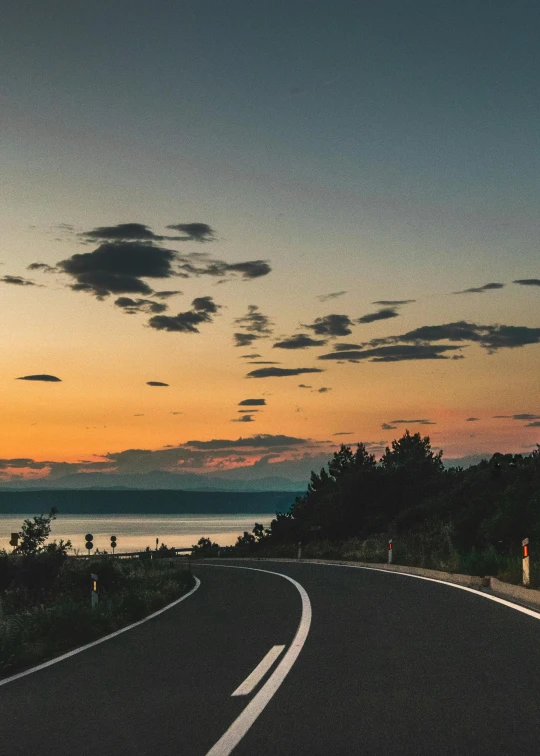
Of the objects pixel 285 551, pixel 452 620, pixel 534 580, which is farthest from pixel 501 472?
pixel 452 620

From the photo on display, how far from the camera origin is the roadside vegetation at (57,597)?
11672 millimetres

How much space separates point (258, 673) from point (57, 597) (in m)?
20.6

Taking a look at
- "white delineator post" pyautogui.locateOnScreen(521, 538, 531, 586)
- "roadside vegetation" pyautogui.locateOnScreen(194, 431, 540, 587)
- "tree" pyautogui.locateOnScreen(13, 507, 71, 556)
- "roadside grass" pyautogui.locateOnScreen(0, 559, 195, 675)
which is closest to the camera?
"roadside grass" pyautogui.locateOnScreen(0, 559, 195, 675)

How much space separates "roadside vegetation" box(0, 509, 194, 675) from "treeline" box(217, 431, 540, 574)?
9.90m

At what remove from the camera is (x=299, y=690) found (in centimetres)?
769

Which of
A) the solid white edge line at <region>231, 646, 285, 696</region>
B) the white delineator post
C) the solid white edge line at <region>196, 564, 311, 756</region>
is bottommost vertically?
the solid white edge line at <region>231, 646, 285, 696</region>

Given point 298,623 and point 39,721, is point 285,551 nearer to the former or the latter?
point 298,623

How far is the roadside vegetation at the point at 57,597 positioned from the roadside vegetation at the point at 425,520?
783cm

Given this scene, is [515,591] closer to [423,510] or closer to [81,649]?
[81,649]

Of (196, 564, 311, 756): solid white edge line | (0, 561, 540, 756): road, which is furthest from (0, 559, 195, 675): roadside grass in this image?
(196, 564, 311, 756): solid white edge line

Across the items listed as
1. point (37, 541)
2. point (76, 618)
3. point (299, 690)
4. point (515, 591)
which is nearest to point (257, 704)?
point (299, 690)

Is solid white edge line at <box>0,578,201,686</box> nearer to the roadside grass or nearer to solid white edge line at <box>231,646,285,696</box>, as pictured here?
the roadside grass

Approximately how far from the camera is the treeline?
34.7 meters

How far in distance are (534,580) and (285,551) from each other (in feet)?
130
